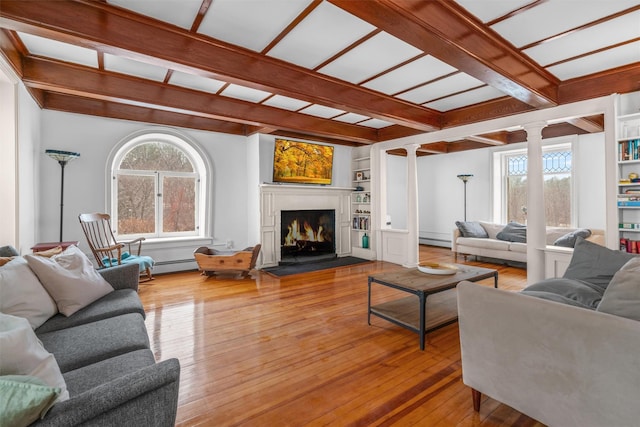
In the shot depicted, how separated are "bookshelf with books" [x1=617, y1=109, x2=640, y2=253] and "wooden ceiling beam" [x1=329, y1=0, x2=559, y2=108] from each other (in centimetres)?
116

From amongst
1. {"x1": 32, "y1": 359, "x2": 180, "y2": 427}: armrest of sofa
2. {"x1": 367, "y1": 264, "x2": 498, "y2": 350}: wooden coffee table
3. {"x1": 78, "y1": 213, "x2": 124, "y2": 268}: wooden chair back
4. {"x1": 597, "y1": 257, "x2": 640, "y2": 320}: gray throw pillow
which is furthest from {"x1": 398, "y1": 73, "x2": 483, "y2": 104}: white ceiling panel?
{"x1": 78, "y1": 213, "x2": 124, "y2": 268}: wooden chair back

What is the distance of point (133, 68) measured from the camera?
333 cm

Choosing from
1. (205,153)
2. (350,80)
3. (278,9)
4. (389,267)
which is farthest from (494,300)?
(205,153)

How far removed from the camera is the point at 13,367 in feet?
3.15

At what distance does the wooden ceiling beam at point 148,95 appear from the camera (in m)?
3.19

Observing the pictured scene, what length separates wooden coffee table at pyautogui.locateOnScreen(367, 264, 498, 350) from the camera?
2.64m

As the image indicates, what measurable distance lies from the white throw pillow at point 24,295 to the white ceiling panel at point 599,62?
197 inches

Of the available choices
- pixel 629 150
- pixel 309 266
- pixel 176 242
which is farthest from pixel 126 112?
pixel 629 150

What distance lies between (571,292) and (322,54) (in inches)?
116

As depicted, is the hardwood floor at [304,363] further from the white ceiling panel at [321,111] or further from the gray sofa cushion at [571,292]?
the white ceiling panel at [321,111]

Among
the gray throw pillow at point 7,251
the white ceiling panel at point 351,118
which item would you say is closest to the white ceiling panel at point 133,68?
the gray throw pillow at point 7,251

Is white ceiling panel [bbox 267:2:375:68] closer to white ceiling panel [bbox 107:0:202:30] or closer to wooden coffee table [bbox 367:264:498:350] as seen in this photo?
white ceiling panel [bbox 107:0:202:30]

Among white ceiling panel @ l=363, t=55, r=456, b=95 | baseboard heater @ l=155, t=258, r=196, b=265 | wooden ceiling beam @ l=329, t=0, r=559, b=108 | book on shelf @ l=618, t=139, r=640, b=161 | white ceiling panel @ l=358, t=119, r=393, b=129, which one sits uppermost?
white ceiling panel @ l=358, t=119, r=393, b=129

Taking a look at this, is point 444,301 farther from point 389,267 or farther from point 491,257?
point 491,257
